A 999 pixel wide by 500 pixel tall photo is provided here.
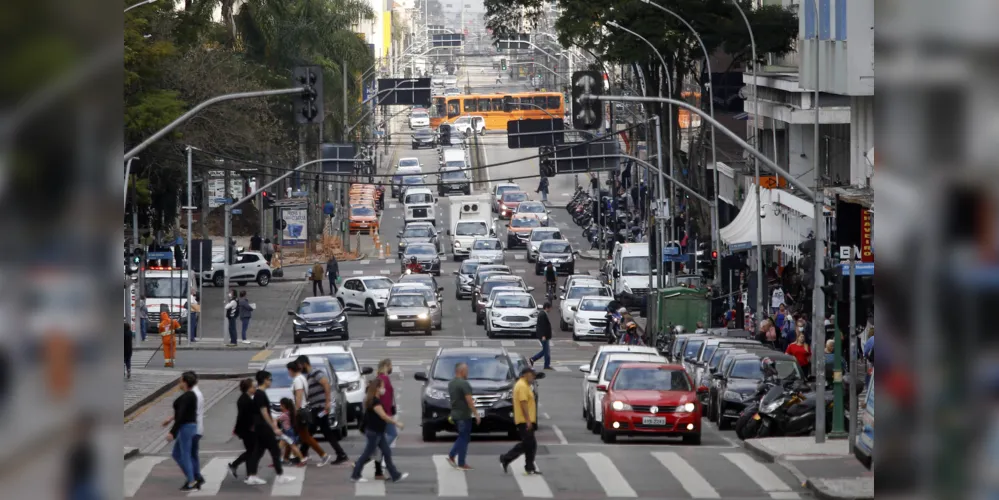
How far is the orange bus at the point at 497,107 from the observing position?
12519 centimetres

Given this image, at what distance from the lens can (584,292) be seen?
53281mm

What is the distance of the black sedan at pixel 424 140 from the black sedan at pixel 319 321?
8507 cm

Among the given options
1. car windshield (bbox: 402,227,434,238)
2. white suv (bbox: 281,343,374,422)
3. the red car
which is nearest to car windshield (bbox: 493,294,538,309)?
white suv (bbox: 281,343,374,422)

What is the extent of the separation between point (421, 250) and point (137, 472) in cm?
4991

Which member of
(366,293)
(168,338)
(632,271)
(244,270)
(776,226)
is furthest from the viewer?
(244,270)

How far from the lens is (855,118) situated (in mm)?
41281

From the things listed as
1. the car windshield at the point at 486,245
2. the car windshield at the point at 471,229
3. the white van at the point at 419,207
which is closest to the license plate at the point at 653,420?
the car windshield at the point at 486,245

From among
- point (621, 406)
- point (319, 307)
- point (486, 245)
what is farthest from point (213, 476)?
point (486, 245)

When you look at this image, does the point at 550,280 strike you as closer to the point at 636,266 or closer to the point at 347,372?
the point at 636,266

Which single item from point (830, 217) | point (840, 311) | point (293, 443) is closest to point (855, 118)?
point (830, 217)

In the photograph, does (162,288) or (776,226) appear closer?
(776,226)
